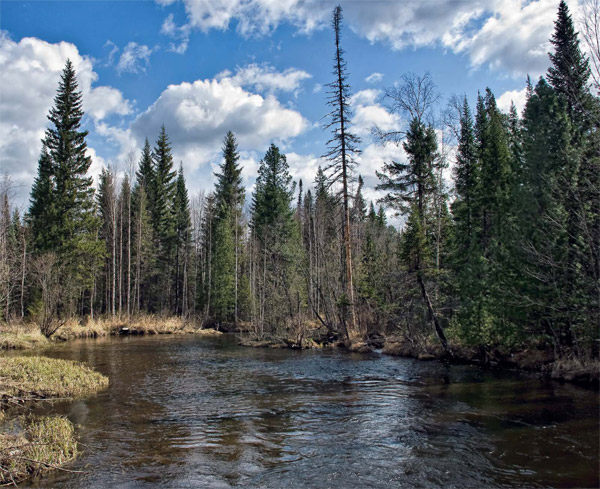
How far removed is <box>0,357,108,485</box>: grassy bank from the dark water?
1.25ft

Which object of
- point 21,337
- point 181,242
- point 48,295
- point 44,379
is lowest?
point 44,379

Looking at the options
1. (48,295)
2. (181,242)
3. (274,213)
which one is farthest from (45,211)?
(274,213)

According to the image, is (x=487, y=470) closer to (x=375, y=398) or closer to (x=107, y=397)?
(x=375, y=398)

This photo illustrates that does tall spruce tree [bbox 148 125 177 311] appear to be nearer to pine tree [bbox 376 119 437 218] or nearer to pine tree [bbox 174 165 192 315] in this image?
pine tree [bbox 174 165 192 315]

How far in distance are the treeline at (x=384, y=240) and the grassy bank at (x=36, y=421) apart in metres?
5.72

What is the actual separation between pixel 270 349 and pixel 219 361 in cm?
494

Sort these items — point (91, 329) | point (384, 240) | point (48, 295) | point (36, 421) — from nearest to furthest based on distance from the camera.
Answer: point (36, 421)
point (48, 295)
point (91, 329)
point (384, 240)

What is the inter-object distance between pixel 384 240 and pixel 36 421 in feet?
127

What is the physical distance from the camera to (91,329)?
29797 mm

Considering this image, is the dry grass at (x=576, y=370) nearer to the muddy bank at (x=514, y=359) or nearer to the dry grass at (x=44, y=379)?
the muddy bank at (x=514, y=359)

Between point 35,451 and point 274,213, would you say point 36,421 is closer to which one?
point 35,451

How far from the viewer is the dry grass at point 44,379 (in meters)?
11.1

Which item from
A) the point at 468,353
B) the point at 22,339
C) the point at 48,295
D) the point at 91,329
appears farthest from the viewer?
the point at 91,329

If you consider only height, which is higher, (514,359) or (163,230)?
(163,230)
